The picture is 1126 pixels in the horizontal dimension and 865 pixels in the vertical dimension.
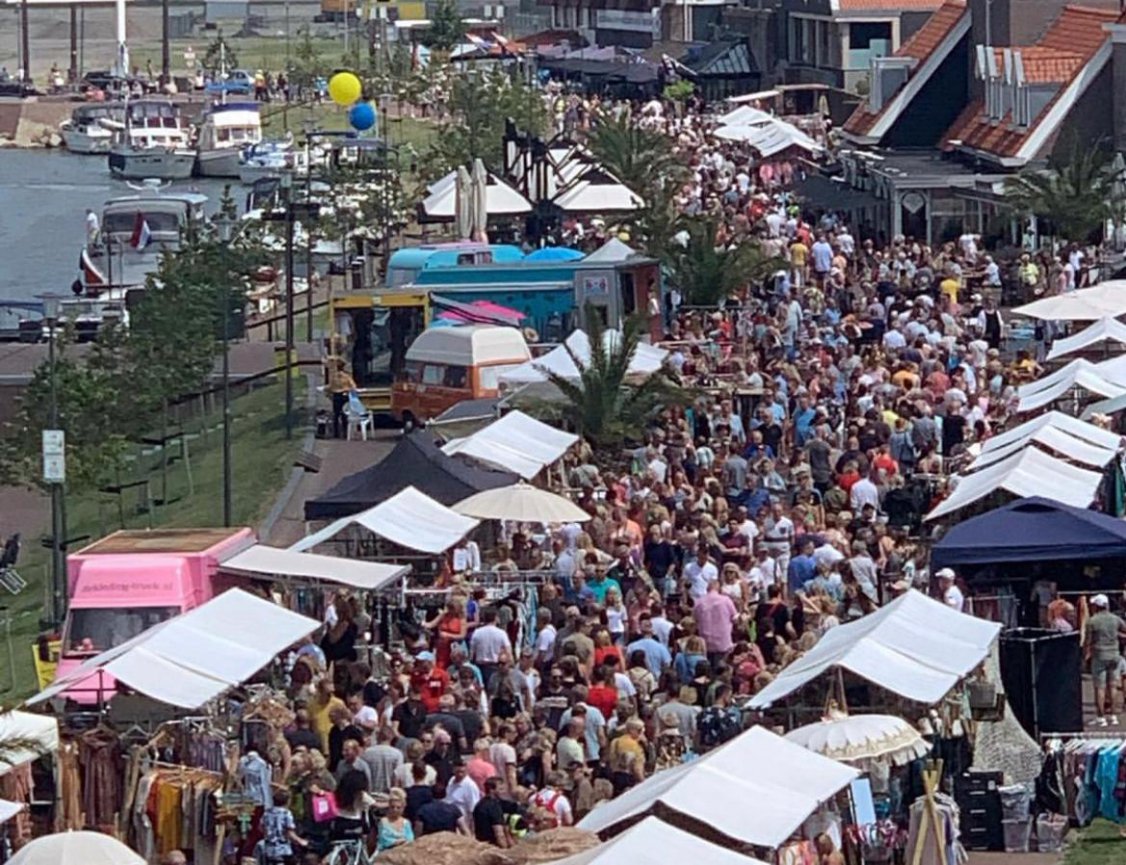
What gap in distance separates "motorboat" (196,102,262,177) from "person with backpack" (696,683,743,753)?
4132 inches

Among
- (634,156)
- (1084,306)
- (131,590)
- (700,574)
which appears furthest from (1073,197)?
(131,590)

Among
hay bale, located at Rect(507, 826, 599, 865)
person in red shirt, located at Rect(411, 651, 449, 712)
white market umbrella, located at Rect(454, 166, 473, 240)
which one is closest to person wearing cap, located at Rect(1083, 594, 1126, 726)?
person in red shirt, located at Rect(411, 651, 449, 712)

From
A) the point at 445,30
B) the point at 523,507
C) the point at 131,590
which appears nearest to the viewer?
the point at 131,590

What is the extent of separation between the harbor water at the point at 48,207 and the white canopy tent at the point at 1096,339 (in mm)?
50510

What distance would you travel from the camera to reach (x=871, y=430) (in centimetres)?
3250

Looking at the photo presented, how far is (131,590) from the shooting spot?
27422 mm

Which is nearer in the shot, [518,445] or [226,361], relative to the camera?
[518,445]

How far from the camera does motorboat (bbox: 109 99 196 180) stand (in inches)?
5074

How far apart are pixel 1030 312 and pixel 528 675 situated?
55.3 ft

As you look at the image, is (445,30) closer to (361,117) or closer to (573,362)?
(361,117)

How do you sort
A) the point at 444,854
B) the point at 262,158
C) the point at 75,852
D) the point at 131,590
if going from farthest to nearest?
the point at 262,158
the point at 131,590
the point at 75,852
the point at 444,854

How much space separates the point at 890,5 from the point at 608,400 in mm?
61099

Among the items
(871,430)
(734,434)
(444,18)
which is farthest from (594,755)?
(444,18)

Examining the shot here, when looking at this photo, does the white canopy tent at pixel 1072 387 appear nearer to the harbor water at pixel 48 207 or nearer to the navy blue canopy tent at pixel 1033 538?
the navy blue canopy tent at pixel 1033 538
